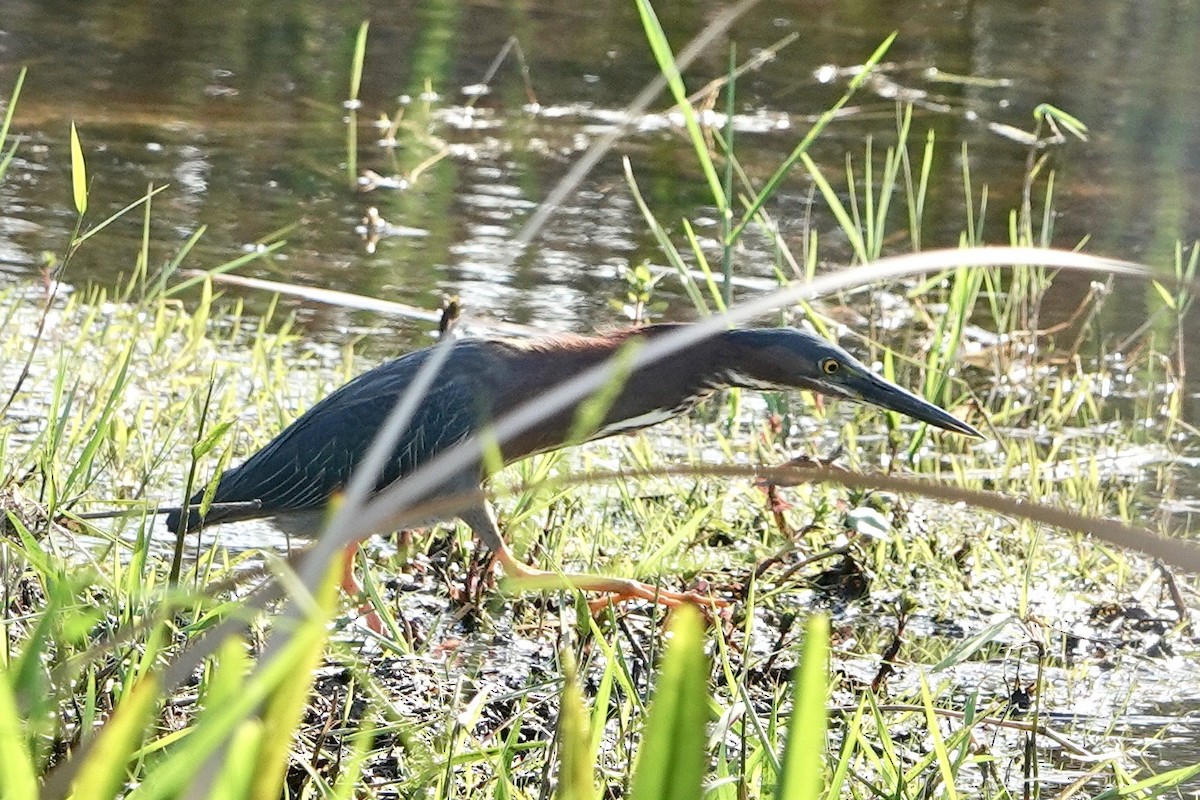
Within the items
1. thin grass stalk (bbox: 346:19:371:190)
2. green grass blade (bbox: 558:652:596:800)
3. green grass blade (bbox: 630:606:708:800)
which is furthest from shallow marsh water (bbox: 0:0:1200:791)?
green grass blade (bbox: 630:606:708:800)

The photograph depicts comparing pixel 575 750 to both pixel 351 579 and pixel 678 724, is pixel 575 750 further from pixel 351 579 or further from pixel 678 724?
pixel 351 579

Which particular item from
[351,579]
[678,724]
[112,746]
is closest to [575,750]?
[678,724]

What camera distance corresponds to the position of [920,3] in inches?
463

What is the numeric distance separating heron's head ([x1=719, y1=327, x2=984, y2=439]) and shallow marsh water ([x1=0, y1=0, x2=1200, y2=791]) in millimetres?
474

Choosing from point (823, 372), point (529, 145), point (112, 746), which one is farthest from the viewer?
point (529, 145)

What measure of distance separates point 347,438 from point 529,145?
4.36m

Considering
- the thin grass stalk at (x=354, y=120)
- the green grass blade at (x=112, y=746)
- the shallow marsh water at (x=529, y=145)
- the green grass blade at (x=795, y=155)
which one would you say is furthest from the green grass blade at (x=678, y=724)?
the thin grass stalk at (x=354, y=120)

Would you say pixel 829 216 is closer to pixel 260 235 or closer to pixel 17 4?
pixel 260 235

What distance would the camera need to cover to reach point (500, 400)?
3873 mm

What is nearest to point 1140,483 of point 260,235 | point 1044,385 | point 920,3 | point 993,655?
point 1044,385

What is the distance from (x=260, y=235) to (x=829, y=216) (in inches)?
93.0

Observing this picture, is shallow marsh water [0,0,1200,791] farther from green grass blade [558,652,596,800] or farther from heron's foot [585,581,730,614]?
green grass blade [558,652,596,800]

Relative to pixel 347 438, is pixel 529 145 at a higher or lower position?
lower

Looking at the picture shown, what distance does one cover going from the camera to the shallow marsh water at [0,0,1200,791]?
19.7 feet
